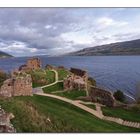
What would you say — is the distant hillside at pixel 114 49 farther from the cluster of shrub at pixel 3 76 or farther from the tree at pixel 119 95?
the cluster of shrub at pixel 3 76

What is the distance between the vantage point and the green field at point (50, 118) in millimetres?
9547

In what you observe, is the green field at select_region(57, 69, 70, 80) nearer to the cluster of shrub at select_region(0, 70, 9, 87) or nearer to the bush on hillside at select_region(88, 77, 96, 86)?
the bush on hillside at select_region(88, 77, 96, 86)

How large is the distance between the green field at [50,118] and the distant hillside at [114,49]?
150 centimetres

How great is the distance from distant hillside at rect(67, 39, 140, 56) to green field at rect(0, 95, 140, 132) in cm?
150

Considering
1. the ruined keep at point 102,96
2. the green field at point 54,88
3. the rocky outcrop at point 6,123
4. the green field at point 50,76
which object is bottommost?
the rocky outcrop at point 6,123

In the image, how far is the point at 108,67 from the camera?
10031 millimetres

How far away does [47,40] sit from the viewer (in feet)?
33.5

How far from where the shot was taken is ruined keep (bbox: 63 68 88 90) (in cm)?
1016

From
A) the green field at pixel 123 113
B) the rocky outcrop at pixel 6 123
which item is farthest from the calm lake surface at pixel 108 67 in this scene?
the rocky outcrop at pixel 6 123

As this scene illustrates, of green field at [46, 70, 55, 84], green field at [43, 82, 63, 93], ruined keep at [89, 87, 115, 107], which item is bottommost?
ruined keep at [89, 87, 115, 107]

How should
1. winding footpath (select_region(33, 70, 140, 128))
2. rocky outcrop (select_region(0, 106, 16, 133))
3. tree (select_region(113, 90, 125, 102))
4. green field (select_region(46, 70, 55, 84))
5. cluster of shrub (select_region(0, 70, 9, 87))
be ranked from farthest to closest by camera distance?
green field (select_region(46, 70, 55, 84))
cluster of shrub (select_region(0, 70, 9, 87))
tree (select_region(113, 90, 125, 102))
winding footpath (select_region(33, 70, 140, 128))
rocky outcrop (select_region(0, 106, 16, 133))

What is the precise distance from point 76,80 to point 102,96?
0.77 meters

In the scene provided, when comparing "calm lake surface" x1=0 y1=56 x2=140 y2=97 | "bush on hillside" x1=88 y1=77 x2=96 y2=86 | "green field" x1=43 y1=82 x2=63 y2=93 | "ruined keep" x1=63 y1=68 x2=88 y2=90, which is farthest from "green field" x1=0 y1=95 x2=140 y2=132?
"calm lake surface" x1=0 y1=56 x2=140 y2=97

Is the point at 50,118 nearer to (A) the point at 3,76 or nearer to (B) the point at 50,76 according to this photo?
(B) the point at 50,76
